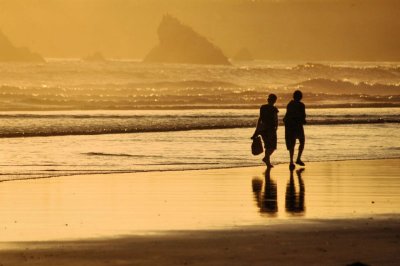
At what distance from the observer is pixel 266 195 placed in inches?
625

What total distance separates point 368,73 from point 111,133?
9130 centimetres

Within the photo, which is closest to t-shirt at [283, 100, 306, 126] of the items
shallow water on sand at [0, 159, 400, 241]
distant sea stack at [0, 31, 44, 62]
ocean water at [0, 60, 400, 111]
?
shallow water on sand at [0, 159, 400, 241]

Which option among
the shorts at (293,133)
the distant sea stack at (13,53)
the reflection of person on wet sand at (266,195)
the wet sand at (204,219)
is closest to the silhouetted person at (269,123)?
the shorts at (293,133)

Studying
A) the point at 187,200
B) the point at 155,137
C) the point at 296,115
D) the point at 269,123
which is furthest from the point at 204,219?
the point at 155,137

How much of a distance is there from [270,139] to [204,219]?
29.4ft

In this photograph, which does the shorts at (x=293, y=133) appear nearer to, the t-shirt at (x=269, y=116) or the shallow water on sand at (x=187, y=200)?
the t-shirt at (x=269, y=116)

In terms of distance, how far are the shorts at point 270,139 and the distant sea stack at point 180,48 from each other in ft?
429

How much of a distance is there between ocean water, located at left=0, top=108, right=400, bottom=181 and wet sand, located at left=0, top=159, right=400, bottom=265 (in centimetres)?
238

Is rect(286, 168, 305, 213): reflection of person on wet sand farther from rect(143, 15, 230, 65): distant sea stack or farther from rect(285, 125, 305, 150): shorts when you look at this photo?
rect(143, 15, 230, 65): distant sea stack

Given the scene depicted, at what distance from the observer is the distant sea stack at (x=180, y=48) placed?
155 meters

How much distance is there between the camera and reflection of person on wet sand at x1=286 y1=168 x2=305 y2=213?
14.1m

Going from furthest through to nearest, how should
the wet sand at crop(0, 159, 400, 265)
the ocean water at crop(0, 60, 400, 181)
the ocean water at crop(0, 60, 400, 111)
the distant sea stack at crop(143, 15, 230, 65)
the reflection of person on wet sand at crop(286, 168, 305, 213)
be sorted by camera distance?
the distant sea stack at crop(143, 15, 230, 65), the ocean water at crop(0, 60, 400, 111), the ocean water at crop(0, 60, 400, 181), the reflection of person on wet sand at crop(286, 168, 305, 213), the wet sand at crop(0, 159, 400, 265)

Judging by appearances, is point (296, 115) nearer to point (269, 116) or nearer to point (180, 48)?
point (269, 116)

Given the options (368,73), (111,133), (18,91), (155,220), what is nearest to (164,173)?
(155,220)
